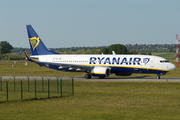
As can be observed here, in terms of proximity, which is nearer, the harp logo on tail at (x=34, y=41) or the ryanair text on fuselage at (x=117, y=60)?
the ryanair text on fuselage at (x=117, y=60)

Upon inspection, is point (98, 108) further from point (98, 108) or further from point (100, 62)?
point (100, 62)

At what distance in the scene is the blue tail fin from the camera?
201 ft

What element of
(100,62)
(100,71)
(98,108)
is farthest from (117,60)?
(98,108)

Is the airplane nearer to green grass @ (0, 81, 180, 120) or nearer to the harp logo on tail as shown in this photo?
the harp logo on tail

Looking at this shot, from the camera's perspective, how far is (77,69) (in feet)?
186

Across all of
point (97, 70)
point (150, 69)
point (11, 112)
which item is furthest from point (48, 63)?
point (11, 112)

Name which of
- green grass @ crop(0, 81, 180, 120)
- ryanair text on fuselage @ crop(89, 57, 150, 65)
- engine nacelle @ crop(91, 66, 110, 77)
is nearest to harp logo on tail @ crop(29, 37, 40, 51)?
ryanair text on fuselage @ crop(89, 57, 150, 65)

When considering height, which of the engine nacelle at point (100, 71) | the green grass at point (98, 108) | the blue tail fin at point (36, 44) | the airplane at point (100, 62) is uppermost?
the blue tail fin at point (36, 44)

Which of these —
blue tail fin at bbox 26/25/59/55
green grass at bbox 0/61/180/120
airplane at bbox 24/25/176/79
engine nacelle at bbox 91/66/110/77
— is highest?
blue tail fin at bbox 26/25/59/55

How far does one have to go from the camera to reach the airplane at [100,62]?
5209 centimetres

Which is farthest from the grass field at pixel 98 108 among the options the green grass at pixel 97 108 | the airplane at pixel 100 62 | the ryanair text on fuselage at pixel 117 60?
the ryanair text on fuselage at pixel 117 60

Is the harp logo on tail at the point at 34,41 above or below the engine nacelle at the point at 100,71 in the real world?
above

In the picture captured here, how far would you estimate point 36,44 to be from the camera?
202ft

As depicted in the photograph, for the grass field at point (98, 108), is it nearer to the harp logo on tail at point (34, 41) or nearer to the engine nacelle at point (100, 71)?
the engine nacelle at point (100, 71)
